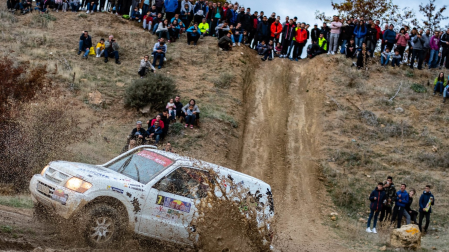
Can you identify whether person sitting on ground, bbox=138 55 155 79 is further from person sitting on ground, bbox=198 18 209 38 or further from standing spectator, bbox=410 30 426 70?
standing spectator, bbox=410 30 426 70

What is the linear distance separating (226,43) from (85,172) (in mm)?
18232

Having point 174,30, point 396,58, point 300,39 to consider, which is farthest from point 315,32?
point 174,30

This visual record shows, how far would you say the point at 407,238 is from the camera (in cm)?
1106

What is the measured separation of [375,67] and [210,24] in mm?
9210

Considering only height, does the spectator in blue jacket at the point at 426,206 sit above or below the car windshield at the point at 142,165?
below

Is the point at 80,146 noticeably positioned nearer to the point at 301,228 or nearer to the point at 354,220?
the point at 301,228

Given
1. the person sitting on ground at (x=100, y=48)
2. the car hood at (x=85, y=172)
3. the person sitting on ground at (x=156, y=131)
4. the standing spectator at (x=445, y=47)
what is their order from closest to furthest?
the car hood at (x=85, y=172) < the person sitting on ground at (x=156, y=131) < the person sitting on ground at (x=100, y=48) < the standing spectator at (x=445, y=47)

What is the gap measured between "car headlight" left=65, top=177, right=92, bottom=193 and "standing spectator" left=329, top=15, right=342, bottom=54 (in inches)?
761

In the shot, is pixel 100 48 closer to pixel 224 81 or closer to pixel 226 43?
pixel 224 81

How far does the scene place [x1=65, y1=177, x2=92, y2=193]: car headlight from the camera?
22.4ft

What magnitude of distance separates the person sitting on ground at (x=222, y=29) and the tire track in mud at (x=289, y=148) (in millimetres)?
2716

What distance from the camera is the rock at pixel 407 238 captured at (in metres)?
11.1

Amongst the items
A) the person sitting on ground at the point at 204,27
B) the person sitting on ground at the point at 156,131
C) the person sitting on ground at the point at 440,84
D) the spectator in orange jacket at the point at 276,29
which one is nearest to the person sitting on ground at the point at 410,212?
the person sitting on ground at the point at 156,131

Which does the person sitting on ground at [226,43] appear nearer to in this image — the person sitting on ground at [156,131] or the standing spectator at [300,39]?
the standing spectator at [300,39]
